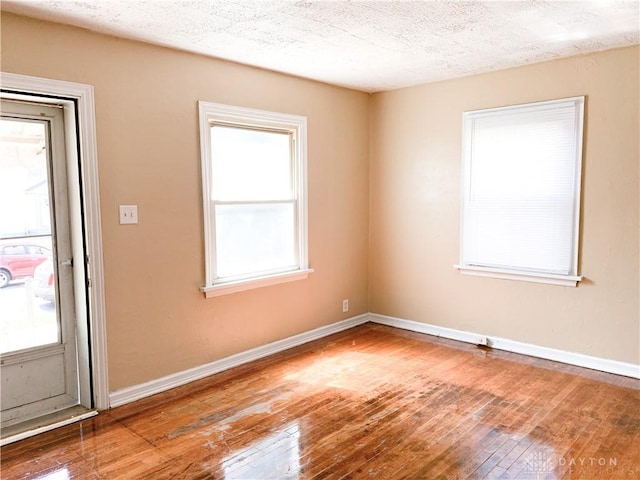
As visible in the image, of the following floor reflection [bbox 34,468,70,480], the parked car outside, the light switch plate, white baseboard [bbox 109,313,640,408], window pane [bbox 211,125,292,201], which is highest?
window pane [bbox 211,125,292,201]

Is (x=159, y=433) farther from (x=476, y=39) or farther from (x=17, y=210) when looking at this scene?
(x=476, y=39)

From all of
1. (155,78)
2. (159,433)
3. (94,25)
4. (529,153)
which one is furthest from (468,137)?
(159,433)

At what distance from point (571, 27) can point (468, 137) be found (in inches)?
53.9

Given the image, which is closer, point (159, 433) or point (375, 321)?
point (159, 433)

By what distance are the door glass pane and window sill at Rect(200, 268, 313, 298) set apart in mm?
1059

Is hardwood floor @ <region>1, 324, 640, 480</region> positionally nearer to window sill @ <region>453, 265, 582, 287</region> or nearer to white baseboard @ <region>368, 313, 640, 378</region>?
white baseboard @ <region>368, 313, 640, 378</region>

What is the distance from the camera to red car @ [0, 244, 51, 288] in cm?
278

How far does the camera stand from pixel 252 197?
3.96 metres

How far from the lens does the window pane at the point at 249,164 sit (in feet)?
12.1

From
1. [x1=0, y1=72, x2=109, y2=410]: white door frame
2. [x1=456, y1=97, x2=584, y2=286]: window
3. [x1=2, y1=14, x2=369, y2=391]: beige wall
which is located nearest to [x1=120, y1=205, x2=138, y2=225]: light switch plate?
[x1=2, y1=14, x2=369, y2=391]: beige wall

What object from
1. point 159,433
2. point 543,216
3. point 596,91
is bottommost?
point 159,433

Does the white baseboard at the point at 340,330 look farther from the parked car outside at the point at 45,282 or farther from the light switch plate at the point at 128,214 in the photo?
the light switch plate at the point at 128,214

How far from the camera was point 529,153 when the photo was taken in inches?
155

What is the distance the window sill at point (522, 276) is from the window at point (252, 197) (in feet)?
4.93
